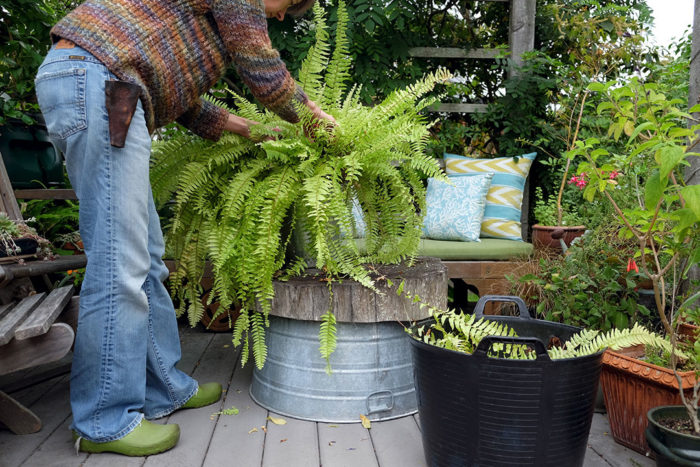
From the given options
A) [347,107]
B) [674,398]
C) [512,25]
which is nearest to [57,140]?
[347,107]

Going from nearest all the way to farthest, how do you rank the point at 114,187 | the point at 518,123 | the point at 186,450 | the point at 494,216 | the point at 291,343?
the point at 114,187
the point at 186,450
the point at 291,343
the point at 494,216
the point at 518,123

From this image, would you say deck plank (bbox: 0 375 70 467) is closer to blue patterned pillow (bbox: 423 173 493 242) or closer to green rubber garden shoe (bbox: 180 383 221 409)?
green rubber garden shoe (bbox: 180 383 221 409)

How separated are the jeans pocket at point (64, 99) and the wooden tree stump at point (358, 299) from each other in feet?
2.50

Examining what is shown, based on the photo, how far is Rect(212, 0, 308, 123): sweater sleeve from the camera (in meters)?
1.47

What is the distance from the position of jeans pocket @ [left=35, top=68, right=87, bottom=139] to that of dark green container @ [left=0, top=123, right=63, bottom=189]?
1764 millimetres

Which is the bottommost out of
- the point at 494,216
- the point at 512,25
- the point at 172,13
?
the point at 494,216

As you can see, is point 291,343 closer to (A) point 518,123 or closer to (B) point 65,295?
(B) point 65,295

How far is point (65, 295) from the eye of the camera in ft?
6.01

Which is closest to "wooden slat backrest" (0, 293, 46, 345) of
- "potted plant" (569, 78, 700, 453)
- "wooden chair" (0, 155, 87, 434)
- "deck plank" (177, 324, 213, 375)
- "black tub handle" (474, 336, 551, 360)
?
"wooden chair" (0, 155, 87, 434)

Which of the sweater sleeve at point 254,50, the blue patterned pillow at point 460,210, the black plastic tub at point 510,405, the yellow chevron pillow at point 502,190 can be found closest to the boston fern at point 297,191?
the sweater sleeve at point 254,50

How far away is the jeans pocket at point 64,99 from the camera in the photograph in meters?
1.40

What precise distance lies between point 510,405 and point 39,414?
5.31 feet

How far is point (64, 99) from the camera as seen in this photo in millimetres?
1420

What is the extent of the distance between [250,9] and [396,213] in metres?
0.79
